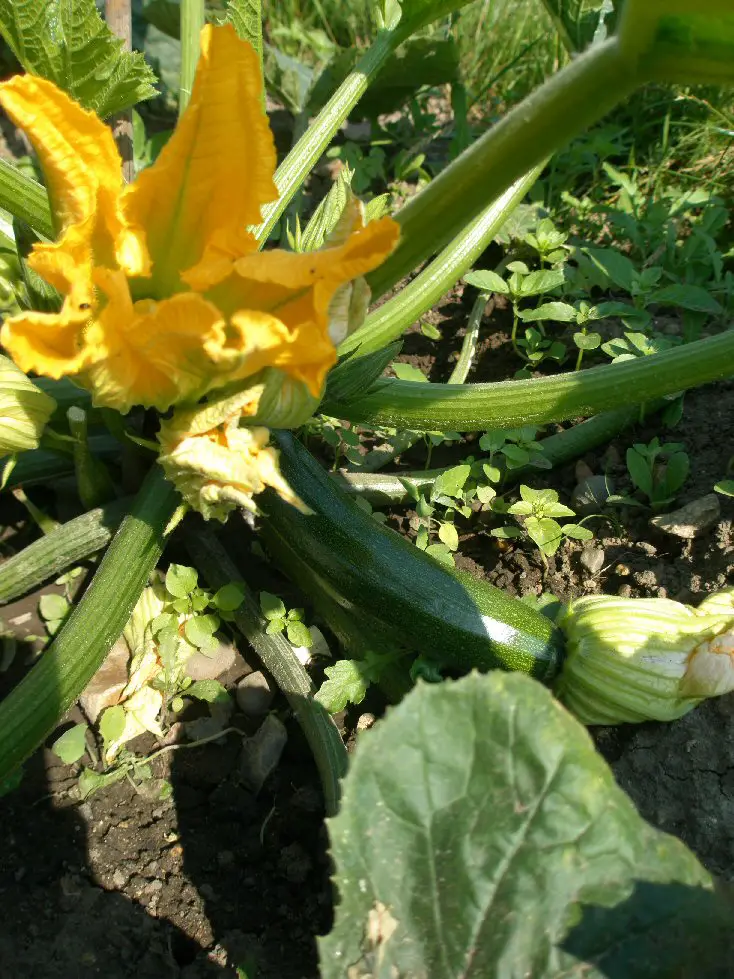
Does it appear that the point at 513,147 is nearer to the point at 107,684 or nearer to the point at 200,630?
the point at 200,630

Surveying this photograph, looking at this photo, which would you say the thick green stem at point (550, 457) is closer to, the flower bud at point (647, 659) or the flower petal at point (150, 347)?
the flower bud at point (647, 659)

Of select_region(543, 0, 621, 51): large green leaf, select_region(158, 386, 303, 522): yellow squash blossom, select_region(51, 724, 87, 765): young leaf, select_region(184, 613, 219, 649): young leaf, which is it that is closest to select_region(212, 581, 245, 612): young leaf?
select_region(184, 613, 219, 649): young leaf

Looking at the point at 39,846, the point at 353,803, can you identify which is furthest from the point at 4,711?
the point at 353,803

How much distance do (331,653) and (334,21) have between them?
105 inches

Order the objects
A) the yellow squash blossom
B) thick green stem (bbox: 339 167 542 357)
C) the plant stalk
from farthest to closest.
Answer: the plant stalk, thick green stem (bbox: 339 167 542 357), the yellow squash blossom

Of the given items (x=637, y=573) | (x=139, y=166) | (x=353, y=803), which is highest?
(x=139, y=166)

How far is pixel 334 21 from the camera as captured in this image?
3.59 metres

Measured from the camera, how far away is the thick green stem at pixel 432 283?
2.08m

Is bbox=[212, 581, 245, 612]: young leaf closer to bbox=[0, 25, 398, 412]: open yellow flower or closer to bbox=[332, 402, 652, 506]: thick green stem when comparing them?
bbox=[332, 402, 652, 506]: thick green stem

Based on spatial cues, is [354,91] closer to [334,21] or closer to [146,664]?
[146,664]

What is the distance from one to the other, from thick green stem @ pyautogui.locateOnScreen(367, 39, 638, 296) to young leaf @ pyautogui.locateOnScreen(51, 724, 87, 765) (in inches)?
41.1

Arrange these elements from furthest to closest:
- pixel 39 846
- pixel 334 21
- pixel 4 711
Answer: pixel 334 21, pixel 39 846, pixel 4 711

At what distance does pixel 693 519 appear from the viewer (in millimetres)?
2107

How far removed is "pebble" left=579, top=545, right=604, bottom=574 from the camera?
6.93ft
